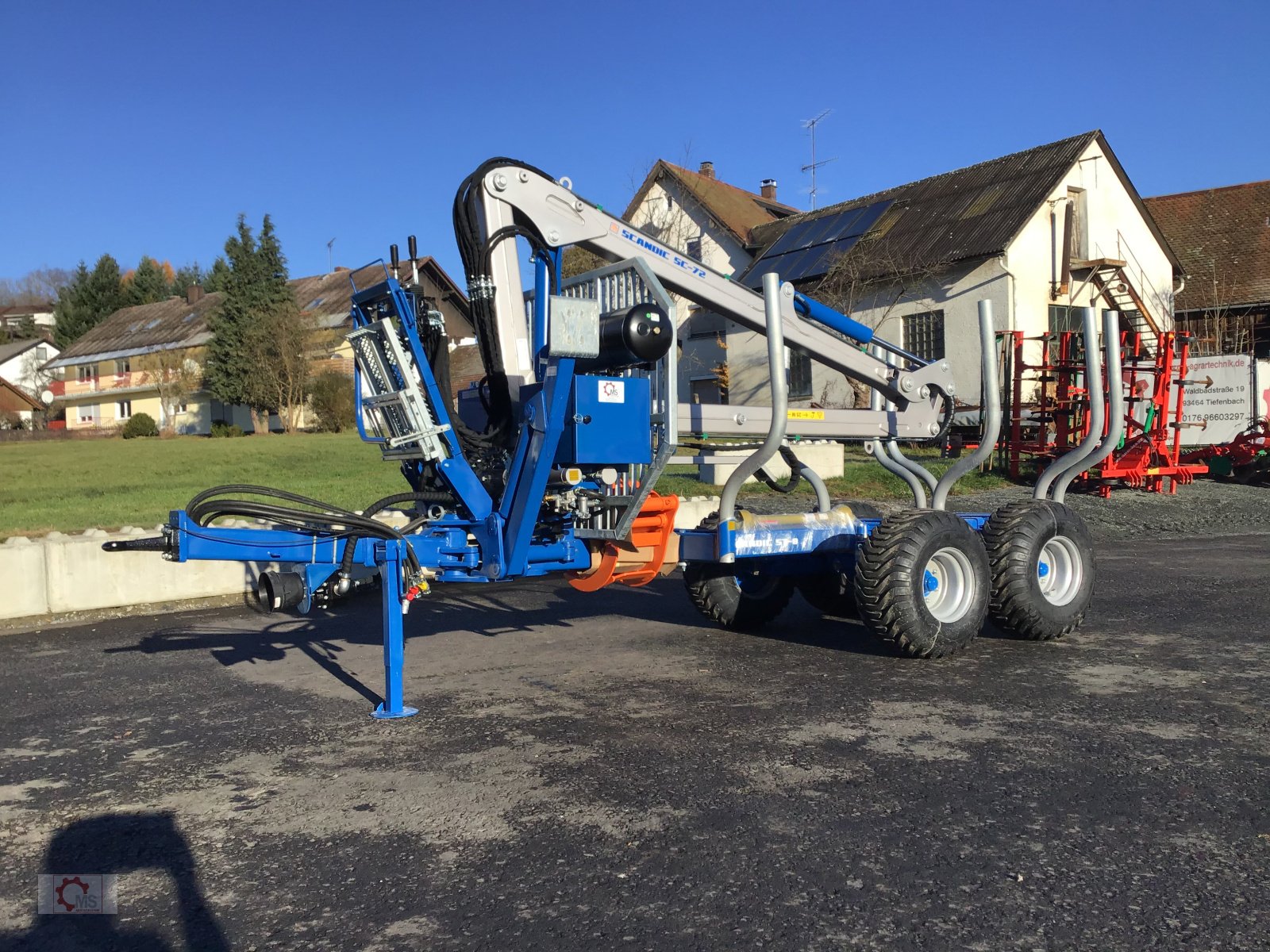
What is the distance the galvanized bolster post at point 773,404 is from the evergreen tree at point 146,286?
89.6m

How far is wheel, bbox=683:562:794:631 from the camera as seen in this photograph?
888cm

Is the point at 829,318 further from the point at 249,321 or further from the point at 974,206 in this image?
the point at 249,321

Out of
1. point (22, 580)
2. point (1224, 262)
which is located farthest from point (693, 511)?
point (1224, 262)

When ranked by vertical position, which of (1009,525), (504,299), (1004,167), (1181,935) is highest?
(1004,167)

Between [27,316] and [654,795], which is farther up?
[27,316]

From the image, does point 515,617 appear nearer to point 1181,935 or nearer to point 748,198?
point 1181,935

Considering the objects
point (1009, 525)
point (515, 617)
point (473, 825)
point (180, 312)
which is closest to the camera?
point (473, 825)

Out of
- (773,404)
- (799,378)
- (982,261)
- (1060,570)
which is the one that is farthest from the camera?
(799,378)

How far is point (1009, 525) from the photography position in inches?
320

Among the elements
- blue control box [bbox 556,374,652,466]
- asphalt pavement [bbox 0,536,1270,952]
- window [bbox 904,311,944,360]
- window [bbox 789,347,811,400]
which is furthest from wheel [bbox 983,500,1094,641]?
window [bbox 789,347,811,400]

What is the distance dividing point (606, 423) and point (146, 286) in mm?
94074

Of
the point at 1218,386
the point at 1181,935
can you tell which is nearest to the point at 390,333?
the point at 1181,935

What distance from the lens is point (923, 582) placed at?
24.6 feet

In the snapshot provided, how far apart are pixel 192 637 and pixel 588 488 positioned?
13.5ft
